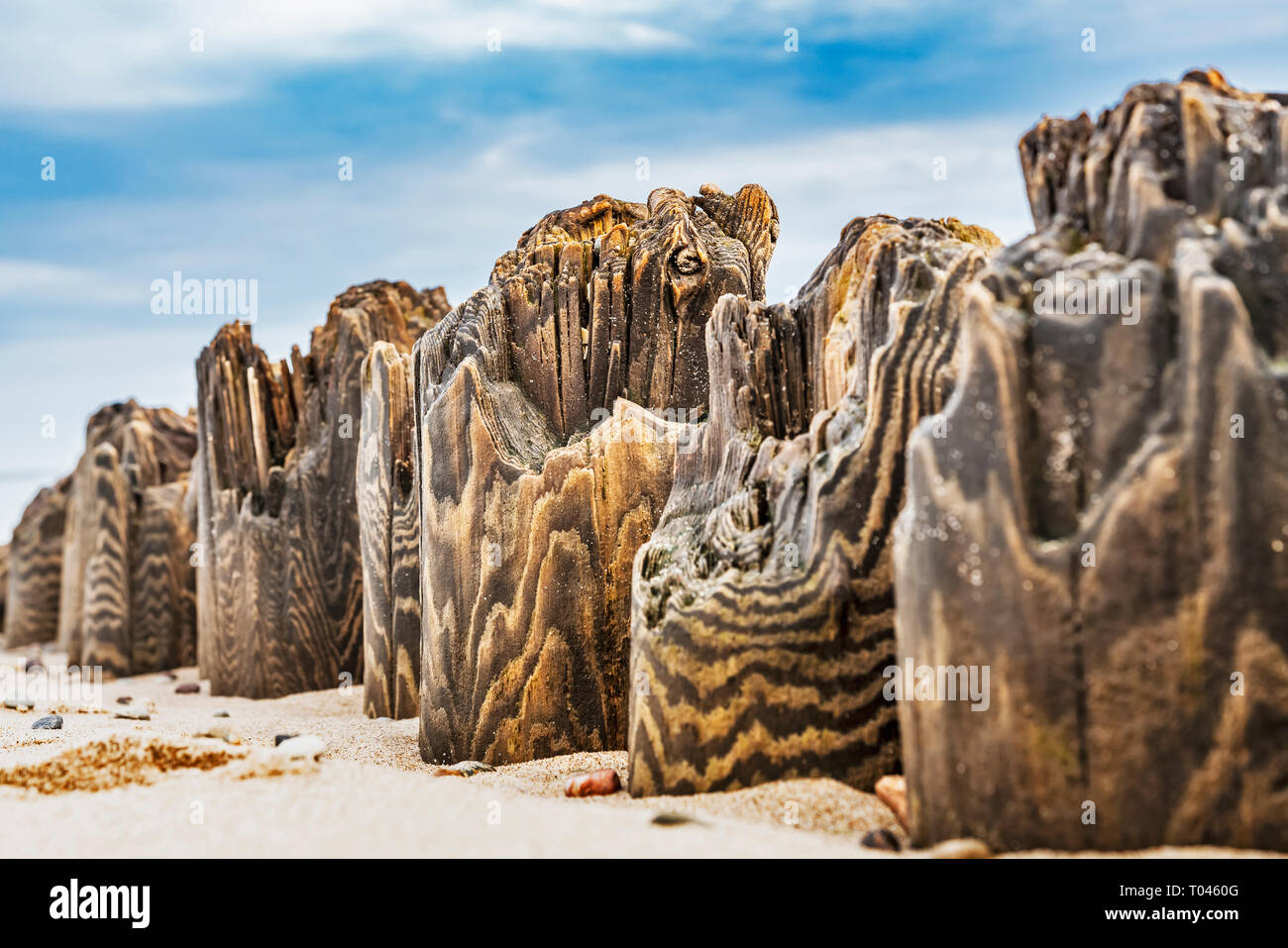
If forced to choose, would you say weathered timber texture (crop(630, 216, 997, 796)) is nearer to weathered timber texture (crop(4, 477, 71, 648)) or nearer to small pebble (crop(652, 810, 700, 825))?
small pebble (crop(652, 810, 700, 825))

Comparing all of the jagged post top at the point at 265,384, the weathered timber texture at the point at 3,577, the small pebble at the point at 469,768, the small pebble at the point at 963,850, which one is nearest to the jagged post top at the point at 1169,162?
the small pebble at the point at 963,850

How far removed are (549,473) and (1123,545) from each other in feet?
9.66

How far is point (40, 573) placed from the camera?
14.5 metres

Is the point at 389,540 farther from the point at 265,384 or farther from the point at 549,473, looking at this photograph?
the point at 265,384

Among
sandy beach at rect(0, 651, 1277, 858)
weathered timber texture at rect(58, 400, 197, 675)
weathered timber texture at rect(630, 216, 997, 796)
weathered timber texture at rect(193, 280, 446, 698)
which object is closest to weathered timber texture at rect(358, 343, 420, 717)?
weathered timber texture at rect(193, 280, 446, 698)

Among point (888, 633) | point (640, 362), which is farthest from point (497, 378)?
point (888, 633)

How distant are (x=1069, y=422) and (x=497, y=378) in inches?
129

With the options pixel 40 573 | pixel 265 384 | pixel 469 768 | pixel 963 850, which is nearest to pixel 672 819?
pixel 963 850

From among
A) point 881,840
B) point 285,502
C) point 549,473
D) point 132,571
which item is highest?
point 549,473

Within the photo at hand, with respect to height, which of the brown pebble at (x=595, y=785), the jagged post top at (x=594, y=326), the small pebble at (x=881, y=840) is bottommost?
the brown pebble at (x=595, y=785)

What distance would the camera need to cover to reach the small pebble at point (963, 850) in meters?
3.05

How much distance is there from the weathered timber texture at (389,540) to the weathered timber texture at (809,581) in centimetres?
273

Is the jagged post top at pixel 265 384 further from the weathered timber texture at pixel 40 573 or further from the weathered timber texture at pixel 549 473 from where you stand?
the weathered timber texture at pixel 40 573

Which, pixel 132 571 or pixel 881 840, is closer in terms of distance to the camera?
pixel 881 840
